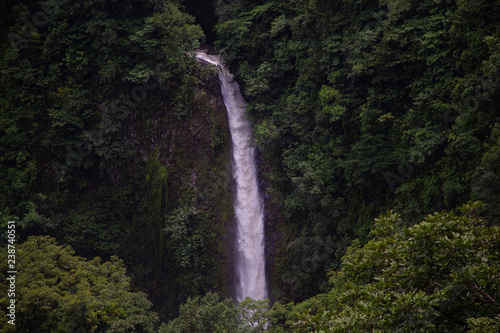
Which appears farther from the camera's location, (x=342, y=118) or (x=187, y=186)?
(x=187, y=186)

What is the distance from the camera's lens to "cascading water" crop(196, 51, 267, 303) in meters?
16.3

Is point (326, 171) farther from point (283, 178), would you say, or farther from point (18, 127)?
point (18, 127)

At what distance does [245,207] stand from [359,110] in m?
6.15

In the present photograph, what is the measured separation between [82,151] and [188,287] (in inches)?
280

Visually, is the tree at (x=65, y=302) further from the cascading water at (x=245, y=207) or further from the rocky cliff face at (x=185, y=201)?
the cascading water at (x=245, y=207)

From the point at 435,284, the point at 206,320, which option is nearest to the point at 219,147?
the point at 206,320

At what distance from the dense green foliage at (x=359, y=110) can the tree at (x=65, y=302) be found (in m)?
5.44

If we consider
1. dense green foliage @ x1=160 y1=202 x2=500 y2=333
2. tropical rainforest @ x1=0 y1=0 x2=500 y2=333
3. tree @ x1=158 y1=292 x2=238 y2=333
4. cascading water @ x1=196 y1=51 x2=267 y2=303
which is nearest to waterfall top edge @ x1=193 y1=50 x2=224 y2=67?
cascading water @ x1=196 y1=51 x2=267 y2=303

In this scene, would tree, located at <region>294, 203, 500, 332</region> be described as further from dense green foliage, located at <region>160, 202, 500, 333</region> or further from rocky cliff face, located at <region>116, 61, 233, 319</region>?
rocky cliff face, located at <region>116, 61, 233, 319</region>

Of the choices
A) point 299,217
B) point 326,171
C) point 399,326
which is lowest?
point 399,326

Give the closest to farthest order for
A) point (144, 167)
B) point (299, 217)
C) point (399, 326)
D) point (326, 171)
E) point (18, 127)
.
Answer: point (399, 326), point (326, 171), point (299, 217), point (18, 127), point (144, 167)

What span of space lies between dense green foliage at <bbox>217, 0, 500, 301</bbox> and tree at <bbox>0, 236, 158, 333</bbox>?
5.44 meters

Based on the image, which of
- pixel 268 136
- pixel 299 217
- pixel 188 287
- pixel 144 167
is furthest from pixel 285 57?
pixel 188 287

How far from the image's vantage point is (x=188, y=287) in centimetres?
1717
